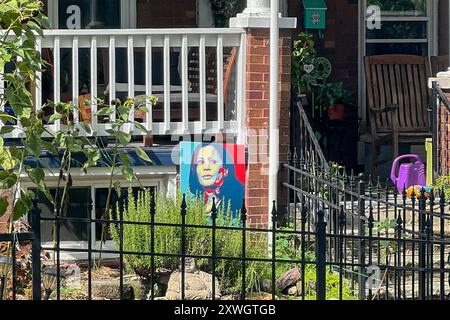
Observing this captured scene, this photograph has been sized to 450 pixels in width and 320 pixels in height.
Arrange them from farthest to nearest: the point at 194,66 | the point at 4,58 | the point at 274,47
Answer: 1. the point at 194,66
2. the point at 274,47
3. the point at 4,58

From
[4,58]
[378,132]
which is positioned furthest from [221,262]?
[378,132]

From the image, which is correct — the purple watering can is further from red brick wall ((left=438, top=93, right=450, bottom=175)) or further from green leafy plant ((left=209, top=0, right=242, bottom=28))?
green leafy plant ((left=209, top=0, right=242, bottom=28))

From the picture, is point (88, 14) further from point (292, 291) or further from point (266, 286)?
point (292, 291)

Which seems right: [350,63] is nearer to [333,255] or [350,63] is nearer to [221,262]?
[333,255]

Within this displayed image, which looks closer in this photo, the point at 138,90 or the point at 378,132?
the point at 138,90

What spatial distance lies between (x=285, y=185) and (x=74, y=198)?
1891 mm

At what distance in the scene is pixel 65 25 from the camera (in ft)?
41.5

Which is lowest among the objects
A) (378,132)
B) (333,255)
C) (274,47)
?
(333,255)

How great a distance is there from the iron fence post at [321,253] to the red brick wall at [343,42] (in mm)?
6416

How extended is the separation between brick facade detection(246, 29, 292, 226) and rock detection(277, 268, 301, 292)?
1.40 m

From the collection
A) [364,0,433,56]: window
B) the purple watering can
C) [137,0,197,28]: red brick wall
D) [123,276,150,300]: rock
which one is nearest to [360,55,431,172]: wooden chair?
[364,0,433,56]: window

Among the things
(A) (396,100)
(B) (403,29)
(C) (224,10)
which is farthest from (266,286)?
(B) (403,29)

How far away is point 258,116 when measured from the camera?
396 inches

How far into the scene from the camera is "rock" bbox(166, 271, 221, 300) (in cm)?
819
